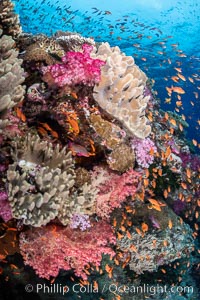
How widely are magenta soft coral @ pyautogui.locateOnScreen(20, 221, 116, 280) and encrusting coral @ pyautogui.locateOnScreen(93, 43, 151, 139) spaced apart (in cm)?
214

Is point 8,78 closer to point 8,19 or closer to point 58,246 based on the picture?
point 8,19

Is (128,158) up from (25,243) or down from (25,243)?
up

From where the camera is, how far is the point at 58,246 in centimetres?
493

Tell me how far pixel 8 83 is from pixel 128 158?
8.70 ft

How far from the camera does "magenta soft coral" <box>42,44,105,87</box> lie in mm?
5121

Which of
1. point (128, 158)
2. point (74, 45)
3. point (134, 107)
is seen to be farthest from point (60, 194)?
point (74, 45)

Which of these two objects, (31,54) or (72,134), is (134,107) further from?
(31,54)

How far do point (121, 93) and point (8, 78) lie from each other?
91.7 inches

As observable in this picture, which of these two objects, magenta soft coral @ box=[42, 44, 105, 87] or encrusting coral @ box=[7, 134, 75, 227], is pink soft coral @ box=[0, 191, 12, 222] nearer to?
encrusting coral @ box=[7, 134, 75, 227]

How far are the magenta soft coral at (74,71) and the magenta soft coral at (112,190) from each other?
1823mm

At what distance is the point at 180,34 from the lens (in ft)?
84.6

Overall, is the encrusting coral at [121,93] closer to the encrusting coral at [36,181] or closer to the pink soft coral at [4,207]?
the encrusting coral at [36,181]

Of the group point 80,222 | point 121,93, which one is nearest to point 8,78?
point 121,93
